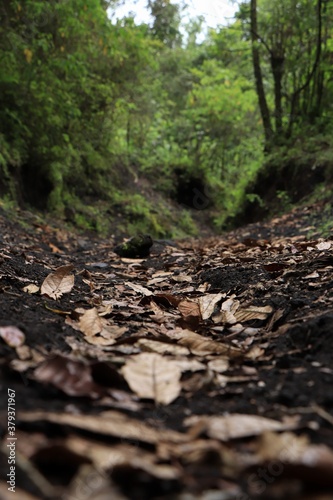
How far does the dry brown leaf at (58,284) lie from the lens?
7.65ft

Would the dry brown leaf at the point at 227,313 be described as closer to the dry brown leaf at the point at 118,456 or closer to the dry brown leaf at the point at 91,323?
the dry brown leaf at the point at 91,323

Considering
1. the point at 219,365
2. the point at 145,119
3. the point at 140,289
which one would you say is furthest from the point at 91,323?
the point at 145,119

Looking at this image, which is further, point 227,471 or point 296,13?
point 296,13

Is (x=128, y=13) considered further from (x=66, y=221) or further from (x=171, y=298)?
(x=171, y=298)

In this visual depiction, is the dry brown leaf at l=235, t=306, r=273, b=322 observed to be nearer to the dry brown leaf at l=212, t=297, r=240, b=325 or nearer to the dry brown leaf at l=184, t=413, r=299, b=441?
the dry brown leaf at l=212, t=297, r=240, b=325

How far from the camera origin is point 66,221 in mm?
7582

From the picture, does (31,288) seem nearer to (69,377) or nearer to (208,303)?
(208,303)

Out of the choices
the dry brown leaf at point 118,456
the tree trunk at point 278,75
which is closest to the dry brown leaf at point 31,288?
the dry brown leaf at point 118,456

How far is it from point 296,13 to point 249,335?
8933mm

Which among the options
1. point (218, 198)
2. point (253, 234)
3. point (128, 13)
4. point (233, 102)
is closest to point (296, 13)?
point (128, 13)

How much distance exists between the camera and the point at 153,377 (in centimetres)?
125

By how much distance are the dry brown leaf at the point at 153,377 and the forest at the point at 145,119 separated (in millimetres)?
4986

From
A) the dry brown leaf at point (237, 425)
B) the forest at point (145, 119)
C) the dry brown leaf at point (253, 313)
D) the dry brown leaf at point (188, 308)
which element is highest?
the forest at point (145, 119)

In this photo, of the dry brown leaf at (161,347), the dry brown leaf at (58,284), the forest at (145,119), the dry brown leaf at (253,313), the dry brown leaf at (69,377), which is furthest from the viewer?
the forest at (145,119)
